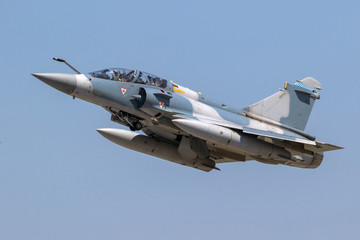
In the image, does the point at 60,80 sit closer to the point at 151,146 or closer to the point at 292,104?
the point at 151,146

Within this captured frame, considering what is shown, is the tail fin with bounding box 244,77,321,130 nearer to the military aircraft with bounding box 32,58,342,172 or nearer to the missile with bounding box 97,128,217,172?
the military aircraft with bounding box 32,58,342,172

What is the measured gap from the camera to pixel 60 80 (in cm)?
2072

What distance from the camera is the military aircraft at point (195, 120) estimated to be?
69.8 feet

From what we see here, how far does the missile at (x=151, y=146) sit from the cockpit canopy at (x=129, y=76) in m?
2.10

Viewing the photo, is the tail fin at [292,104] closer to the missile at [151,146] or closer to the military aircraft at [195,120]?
the military aircraft at [195,120]

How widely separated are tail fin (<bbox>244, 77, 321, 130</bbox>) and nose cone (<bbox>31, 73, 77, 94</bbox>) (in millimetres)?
5991

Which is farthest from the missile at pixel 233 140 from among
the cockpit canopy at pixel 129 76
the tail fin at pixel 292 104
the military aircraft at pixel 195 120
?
the tail fin at pixel 292 104

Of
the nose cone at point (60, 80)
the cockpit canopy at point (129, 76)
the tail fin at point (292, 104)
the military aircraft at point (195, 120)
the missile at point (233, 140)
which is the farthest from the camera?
the tail fin at point (292, 104)

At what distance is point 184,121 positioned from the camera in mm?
20875

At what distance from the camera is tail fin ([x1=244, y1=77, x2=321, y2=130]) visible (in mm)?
24047

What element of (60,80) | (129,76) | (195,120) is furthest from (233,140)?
(60,80)

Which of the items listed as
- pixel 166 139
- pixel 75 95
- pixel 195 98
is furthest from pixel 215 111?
pixel 75 95

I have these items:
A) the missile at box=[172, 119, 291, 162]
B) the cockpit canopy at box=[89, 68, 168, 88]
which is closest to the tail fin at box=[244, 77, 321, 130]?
the missile at box=[172, 119, 291, 162]

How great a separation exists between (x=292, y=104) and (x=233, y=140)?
3.92 meters
